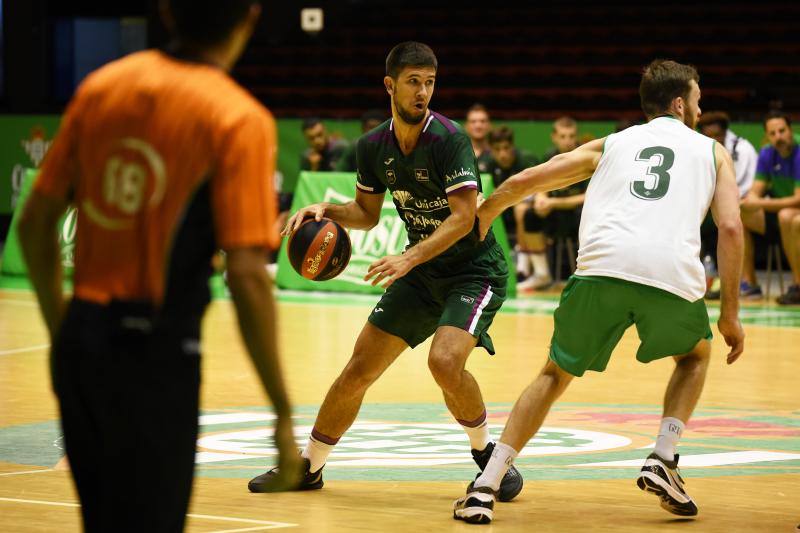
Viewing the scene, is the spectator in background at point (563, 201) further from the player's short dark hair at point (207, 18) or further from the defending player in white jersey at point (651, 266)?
the player's short dark hair at point (207, 18)

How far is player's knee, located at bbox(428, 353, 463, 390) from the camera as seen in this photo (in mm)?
5625

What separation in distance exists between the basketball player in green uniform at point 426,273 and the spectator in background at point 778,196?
26.8 feet

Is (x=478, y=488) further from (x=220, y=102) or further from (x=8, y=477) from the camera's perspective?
(x=220, y=102)

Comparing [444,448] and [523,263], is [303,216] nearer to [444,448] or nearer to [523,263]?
[444,448]

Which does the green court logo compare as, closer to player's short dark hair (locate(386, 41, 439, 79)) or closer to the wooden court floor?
the wooden court floor

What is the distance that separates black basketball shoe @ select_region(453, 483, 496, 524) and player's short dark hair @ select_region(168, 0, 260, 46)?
2.75 meters

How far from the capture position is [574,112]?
19922 millimetres

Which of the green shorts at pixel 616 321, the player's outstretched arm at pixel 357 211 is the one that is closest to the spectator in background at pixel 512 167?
the player's outstretched arm at pixel 357 211

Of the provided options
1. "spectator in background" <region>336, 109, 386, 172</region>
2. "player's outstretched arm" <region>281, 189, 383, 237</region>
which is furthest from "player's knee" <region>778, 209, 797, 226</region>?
"player's outstretched arm" <region>281, 189, 383, 237</region>

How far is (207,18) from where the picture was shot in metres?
2.84

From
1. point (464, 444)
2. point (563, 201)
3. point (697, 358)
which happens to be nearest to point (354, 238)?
point (563, 201)

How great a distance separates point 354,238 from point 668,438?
925 cm

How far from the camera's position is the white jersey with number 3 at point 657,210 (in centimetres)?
515

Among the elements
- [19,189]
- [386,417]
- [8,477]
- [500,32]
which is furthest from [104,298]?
[500,32]
